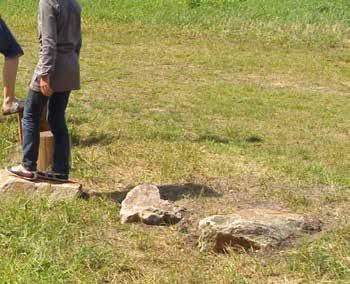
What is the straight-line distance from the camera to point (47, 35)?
4855 millimetres

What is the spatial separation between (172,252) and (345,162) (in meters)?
2.59

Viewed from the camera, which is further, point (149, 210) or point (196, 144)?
point (196, 144)

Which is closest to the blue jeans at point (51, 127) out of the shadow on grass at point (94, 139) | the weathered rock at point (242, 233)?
the shadow on grass at point (94, 139)

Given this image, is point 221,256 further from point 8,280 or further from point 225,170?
point 225,170

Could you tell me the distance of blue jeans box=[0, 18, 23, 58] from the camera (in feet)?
18.4

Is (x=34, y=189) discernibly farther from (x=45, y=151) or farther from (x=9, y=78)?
(x=9, y=78)

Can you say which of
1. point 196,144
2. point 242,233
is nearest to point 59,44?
point 242,233

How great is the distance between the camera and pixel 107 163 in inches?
234

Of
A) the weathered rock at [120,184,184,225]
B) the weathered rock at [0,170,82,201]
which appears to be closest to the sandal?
the weathered rock at [0,170,82,201]

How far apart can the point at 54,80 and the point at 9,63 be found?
3.11ft

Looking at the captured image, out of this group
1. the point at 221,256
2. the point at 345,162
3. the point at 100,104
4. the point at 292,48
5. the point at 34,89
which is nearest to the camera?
the point at 221,256

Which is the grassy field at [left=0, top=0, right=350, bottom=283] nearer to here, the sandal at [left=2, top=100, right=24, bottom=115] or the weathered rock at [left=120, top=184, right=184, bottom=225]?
the weathered rock at [left=120, top=184, right=184, bottom=225]

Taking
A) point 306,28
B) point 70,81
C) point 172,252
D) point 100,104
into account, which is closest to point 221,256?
point 172,252

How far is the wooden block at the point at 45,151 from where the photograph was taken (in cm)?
559
